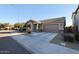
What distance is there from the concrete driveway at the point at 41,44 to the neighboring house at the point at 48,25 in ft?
1.28

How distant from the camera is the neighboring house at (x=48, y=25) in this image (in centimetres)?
1125

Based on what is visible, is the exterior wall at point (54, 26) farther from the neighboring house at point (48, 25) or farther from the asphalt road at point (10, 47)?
the asphalt road at point (10, 47)

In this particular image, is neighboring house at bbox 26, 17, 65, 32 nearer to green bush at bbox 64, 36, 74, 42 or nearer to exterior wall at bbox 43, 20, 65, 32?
exterior wall at bbox 43, 20, 65, 32

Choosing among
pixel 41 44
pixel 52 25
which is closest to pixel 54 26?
pixel 52 25

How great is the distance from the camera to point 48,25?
11.9 meters

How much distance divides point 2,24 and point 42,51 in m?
3.29

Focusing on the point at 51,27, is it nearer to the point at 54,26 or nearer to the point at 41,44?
the point at 54,26

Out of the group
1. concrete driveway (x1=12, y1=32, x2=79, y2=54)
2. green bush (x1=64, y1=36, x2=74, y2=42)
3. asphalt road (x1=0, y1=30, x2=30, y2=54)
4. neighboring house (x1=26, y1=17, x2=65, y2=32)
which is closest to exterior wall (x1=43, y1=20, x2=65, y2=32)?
neighboring house (x1=26, y1=17, x2=65, y2=32)

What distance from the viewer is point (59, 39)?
1222 centimetres

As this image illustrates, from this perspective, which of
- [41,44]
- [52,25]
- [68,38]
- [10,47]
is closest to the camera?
[10,47]

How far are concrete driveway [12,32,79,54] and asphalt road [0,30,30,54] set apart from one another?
0.33 m

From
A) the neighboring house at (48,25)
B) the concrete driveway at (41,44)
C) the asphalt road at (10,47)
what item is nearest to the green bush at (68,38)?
the neighboring house at (48,25)

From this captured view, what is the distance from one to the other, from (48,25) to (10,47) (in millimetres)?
3108
